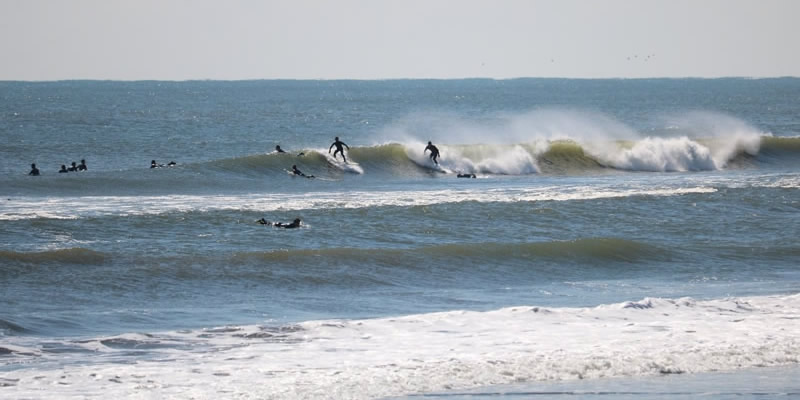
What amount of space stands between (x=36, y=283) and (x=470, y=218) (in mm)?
11261

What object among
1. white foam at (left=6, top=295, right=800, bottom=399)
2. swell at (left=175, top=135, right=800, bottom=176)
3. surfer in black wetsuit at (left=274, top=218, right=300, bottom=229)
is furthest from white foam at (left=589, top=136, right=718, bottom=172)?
white foam at (left=6, top=295, right=800, bottom=399)

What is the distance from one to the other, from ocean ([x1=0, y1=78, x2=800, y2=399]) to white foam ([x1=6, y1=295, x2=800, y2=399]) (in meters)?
0.04

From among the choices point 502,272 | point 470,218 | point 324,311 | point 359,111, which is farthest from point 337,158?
point 359,111

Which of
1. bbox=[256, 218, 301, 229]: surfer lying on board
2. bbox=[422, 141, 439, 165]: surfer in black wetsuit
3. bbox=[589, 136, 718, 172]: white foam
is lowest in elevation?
bbox=[589, 136, 718, 172]: white foam

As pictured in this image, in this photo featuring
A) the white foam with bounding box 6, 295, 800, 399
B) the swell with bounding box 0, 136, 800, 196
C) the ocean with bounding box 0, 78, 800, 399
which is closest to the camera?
the white foam with bounding box 6, 295, 800, 399

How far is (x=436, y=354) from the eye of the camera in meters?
12.8

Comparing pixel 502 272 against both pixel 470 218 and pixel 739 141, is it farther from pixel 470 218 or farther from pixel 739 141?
pixel 739 141

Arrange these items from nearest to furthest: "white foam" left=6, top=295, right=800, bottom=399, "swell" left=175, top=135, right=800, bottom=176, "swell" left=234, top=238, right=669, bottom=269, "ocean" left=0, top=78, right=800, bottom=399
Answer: "white foam" left=6, top=295, right=800, bottom=399 → "ocean" left=0, top=78, right=800, bottom=399 → "swell" left=234, top=238, right=669, bottom=269 → "swell" left=175, top=135, right=800, bottom=176

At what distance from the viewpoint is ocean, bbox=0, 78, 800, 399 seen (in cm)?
1192

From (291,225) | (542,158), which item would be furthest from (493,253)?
(542,158)

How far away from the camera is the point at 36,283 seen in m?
→ 18.2

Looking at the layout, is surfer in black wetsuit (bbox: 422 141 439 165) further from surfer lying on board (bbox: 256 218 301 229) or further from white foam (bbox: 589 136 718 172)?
surfer lying on board (bbox: 256 218 301 229)

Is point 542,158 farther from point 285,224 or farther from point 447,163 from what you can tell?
point 285,224

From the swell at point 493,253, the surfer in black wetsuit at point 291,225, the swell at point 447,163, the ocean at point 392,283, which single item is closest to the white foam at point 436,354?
the ocean at point 392,283
